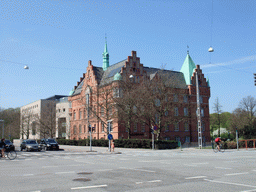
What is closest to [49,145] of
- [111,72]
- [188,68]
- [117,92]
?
[117,92]

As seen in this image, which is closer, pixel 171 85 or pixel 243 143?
pixel 243 143

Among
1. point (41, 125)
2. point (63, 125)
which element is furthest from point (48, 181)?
point (63, 125)

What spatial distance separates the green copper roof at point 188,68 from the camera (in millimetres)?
62953

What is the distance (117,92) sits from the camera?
150ft

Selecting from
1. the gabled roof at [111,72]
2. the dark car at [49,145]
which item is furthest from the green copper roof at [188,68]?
the dark car at [49,145]

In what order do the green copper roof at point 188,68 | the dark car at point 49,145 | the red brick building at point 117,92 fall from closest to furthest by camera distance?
1. the dark car at point 49,145
2. the red brick building at point 117,92
3. the green copper roof at point 188,68

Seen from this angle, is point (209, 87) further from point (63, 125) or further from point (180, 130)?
point (63, 125)

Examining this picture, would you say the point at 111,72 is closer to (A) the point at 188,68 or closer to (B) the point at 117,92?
(B) the point at 117,92

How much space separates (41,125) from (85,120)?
11.5 metres

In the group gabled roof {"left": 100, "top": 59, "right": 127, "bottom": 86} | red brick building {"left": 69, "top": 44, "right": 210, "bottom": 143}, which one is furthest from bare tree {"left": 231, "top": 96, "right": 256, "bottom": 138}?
gabled roof {"left": 100, "top": 59, "right": 127, "bottom": 86}

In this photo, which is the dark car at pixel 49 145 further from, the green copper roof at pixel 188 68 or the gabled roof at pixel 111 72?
the green copper roof at pixel 188 68

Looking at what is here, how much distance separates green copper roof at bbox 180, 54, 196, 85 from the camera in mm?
62953

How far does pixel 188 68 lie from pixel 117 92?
2553cm

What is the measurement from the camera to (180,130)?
58.7 metres
